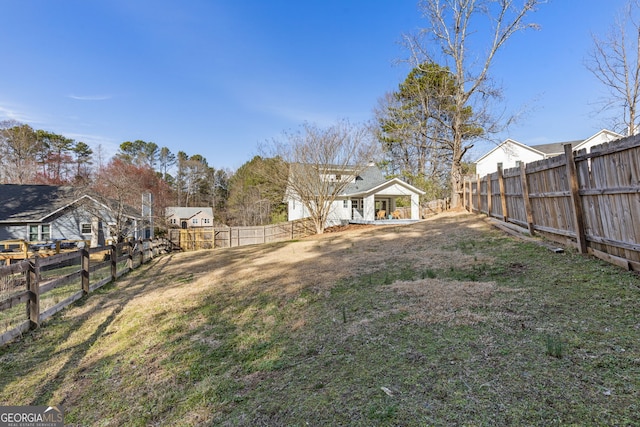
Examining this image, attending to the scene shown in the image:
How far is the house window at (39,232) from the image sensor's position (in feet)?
60.0

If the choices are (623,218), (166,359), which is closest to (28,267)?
(166,359)

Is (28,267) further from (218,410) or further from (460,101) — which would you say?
(460,101)

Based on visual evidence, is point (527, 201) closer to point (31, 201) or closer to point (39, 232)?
point (39, 232)

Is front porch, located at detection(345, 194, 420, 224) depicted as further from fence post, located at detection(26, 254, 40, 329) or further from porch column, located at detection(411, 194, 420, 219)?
fence post, located at detection(26, 254, 40, 329)

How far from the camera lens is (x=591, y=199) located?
14.7 ft

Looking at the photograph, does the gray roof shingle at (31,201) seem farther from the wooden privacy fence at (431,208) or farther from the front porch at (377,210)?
the wooden privacy fence at (431,208)

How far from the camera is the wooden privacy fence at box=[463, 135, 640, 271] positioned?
3732 mm

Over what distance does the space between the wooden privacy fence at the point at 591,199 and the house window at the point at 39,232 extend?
24738 millimetres

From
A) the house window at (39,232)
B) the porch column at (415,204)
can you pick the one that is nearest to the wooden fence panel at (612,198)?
the porch column at (415,204)

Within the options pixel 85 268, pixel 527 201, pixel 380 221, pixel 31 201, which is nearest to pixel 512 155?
pixel 380 221

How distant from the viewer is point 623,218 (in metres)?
3.87

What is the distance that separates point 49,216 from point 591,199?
81.9 ft

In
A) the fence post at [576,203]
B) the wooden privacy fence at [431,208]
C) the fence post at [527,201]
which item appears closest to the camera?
the fence post at [576,203]

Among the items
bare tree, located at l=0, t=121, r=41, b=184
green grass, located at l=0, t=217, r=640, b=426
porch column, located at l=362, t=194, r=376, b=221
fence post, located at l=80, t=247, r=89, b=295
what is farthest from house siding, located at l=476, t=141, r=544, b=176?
bare tree, located at l=0, t=121, r=41, b=184
